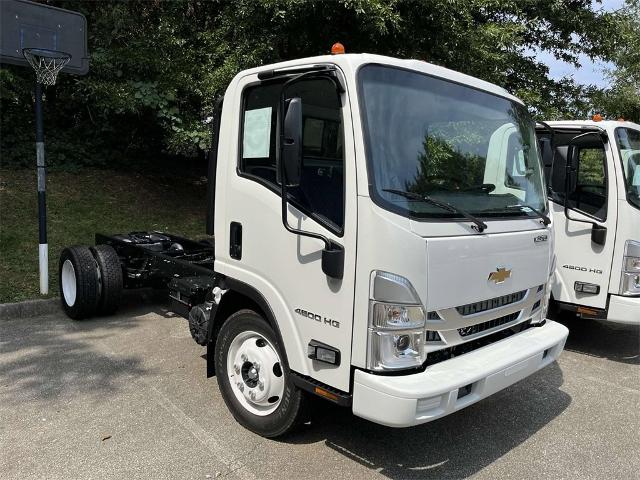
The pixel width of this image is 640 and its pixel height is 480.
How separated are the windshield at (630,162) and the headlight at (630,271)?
1.41 feet

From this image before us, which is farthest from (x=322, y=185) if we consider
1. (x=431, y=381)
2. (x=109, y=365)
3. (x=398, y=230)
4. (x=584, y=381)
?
(x=584, y=381)

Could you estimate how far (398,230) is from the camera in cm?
273

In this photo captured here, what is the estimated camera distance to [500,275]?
3.24 metres

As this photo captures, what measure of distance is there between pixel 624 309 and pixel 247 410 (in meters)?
3.68

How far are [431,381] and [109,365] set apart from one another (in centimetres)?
329

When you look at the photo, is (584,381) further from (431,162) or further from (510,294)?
(431,162)

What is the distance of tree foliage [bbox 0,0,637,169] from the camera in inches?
320

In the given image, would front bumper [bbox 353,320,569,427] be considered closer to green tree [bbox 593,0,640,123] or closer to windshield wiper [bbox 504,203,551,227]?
windshield wiper [bbox 504,203,551,227]

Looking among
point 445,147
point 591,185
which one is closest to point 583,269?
point 591,185

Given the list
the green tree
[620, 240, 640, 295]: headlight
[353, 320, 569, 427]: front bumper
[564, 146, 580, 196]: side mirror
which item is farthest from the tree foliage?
[353, 320, 569, 427]: front bumper

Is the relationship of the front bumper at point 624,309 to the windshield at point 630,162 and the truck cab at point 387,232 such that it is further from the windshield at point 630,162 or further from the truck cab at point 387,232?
the truck cab at point 387,232

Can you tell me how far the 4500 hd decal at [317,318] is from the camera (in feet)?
9.66

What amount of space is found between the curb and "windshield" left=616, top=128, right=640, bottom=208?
6572mm

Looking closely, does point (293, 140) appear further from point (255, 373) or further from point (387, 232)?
point (255, 373)
